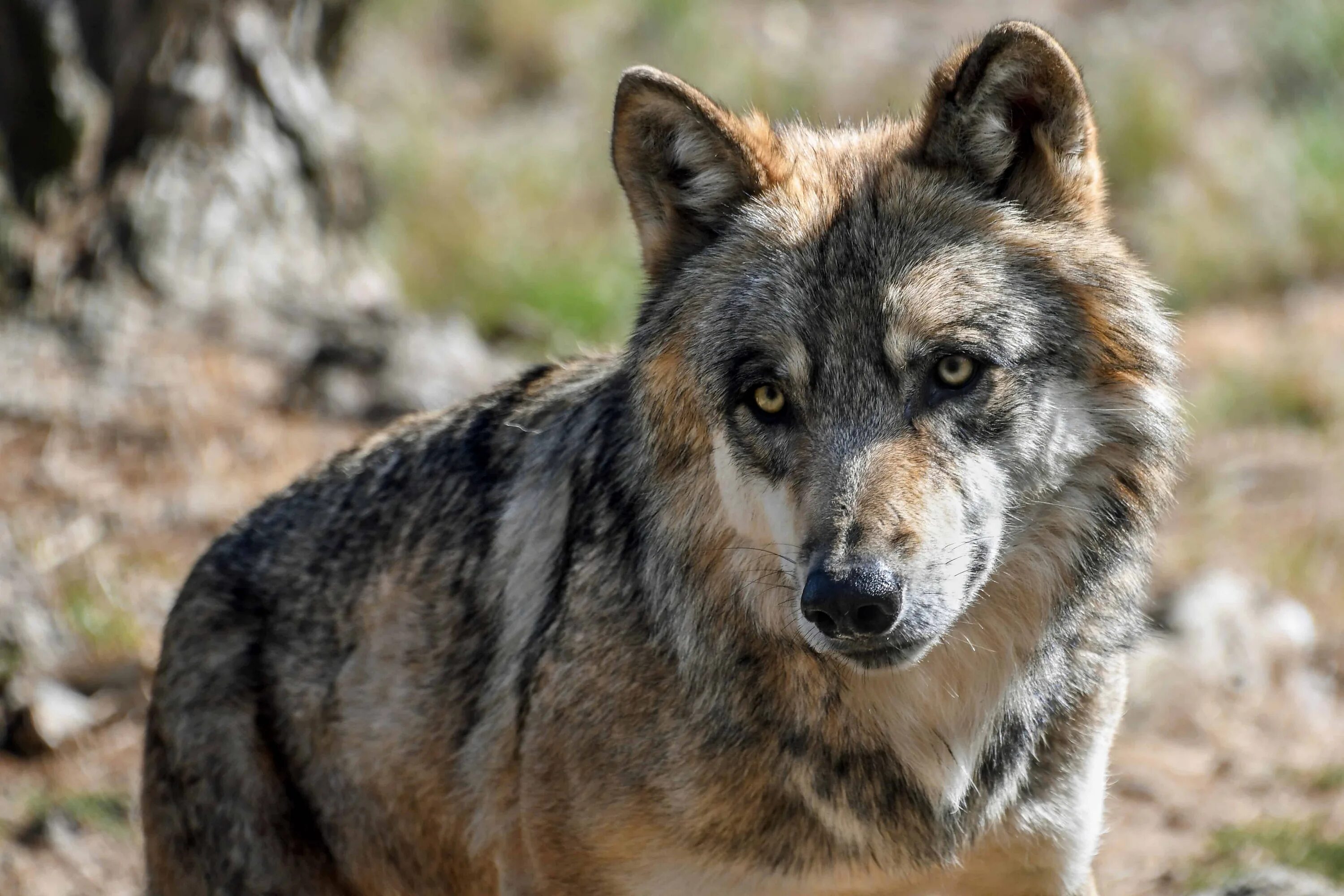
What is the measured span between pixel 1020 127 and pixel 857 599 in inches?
53.1

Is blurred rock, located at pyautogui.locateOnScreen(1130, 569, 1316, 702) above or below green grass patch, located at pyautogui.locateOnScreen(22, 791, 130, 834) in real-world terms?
above

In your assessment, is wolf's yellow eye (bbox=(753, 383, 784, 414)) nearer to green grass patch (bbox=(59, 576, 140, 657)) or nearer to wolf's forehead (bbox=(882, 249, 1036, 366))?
wolf's forehead (bbox=(882, 249, 1036, 366))

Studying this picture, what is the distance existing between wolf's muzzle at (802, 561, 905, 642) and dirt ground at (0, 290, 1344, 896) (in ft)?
9.04

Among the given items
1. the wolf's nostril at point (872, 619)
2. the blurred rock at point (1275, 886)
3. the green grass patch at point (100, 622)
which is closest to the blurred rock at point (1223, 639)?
the blurred rock at point (1275, 886)

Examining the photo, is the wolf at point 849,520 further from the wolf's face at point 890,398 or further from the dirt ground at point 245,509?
the dirt ground at point 245,509

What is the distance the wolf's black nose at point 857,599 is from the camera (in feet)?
10.4

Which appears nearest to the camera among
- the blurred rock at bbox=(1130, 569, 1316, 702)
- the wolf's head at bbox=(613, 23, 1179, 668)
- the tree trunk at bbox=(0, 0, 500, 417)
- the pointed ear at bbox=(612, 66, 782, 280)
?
the wolf's head at bbox=(613, 23, 1179, 668)

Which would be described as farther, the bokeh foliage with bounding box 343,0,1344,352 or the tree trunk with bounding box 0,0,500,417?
the bokeh foliage with bounding box 343,0,1344,352

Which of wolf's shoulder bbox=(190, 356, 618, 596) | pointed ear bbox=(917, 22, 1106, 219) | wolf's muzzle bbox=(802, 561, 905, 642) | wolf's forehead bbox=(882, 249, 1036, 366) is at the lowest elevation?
wolf's shoulder bbox=(190, 356, 618, 596)

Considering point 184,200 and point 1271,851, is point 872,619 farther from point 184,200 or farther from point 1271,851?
point 184,200

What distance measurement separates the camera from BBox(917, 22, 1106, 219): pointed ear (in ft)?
11.8

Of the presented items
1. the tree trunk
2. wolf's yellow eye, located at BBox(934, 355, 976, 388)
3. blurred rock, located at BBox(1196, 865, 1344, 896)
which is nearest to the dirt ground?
the tree trunk

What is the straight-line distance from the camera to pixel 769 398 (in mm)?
3621

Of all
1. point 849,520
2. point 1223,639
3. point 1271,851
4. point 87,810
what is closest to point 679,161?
point 849,520
